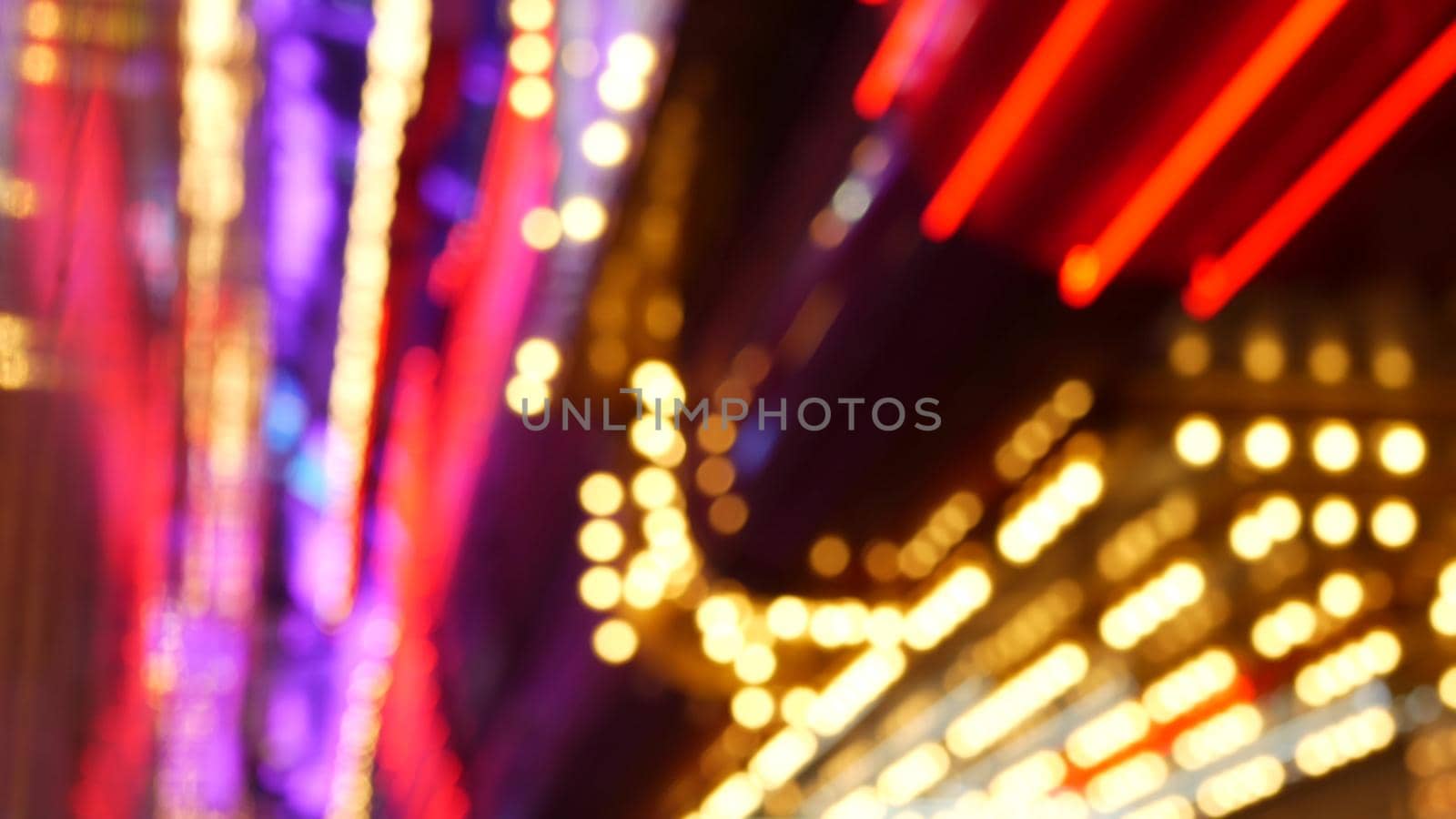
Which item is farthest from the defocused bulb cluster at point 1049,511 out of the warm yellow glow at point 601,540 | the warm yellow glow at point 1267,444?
the warm yellow glow at point 601,540

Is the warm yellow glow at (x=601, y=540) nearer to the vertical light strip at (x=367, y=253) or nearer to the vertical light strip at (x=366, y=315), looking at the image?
the vertical light strip at (x=366, y=315)

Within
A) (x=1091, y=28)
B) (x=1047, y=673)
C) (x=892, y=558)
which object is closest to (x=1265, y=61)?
(x=1091, y=28)

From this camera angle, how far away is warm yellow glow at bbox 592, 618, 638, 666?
11.6m

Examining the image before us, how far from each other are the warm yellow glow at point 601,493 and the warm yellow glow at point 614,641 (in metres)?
2.47

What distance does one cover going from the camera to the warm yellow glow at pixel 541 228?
4426 millimetres

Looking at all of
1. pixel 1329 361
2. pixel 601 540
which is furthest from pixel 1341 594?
pixel 601 540

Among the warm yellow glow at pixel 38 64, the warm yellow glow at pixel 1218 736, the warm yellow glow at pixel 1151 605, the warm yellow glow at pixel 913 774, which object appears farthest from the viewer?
the warm yellow glow at pixel 913 774

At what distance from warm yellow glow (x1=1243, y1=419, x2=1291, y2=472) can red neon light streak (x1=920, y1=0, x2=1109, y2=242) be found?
3.36m

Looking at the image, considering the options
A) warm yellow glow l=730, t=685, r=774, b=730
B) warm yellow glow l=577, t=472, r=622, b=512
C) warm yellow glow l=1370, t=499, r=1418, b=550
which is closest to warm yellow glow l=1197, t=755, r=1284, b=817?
warm yellow glow l=730, t=685, r=774, b=730

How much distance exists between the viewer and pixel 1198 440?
7996 millimetres

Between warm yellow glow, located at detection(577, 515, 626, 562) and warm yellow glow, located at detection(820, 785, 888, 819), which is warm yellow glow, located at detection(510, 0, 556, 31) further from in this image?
warm yellow glow, located at detection(820, 785, 888, 819)

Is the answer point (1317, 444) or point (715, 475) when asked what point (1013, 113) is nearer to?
point (1317, 444)

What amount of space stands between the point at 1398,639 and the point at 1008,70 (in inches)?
345

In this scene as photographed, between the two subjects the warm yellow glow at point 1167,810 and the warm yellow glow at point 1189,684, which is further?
the warm yellow glow at point 1167,810
